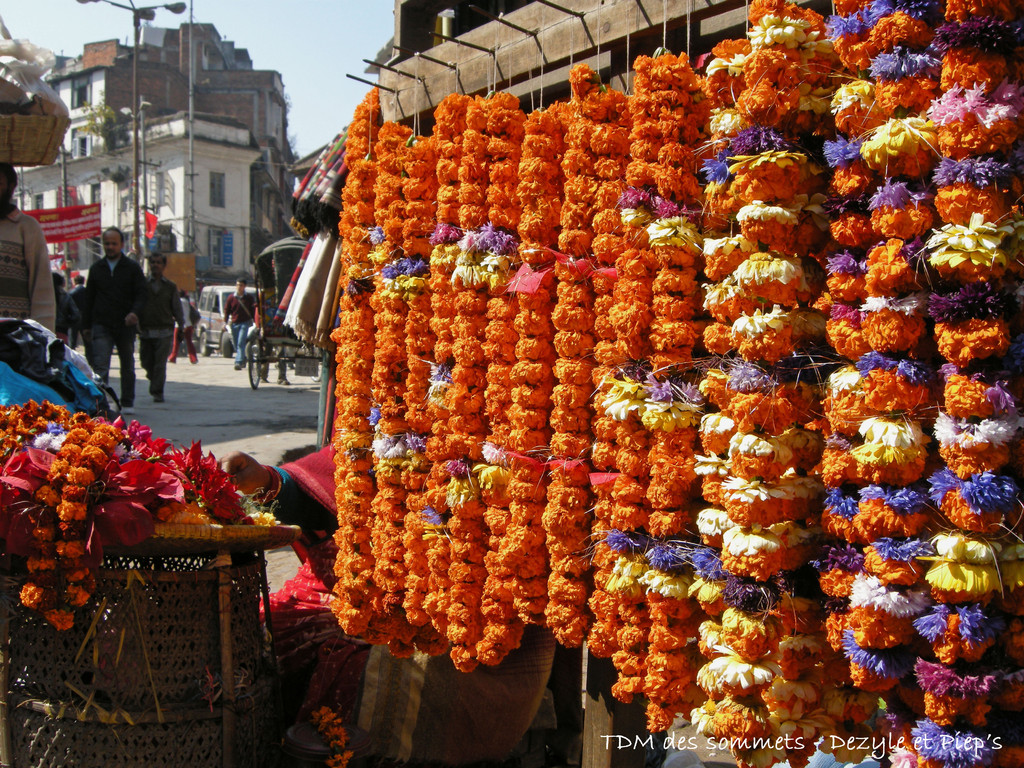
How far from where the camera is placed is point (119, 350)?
30.8ft

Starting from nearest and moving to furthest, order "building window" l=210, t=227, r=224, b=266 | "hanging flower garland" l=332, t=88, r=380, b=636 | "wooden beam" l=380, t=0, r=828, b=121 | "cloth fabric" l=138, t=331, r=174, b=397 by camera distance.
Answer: "wooden beam" l=380, t=0, r=828, b=121 < "hanging flower garland" l=332, t=88, r=380, b=636 < "cloth fabric" l=138, t=331, r=174, b=397 < "building window" l=210, t=227, r=224, b=266

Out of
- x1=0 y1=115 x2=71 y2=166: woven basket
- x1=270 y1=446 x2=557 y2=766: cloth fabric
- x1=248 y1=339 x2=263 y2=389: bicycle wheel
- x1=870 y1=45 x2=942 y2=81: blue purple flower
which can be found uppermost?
x1=0 y1=115 x2=71 y2=166: woven basket

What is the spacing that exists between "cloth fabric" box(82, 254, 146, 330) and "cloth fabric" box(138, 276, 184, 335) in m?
0.38

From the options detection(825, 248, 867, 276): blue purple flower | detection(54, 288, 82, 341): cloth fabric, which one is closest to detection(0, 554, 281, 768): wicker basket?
detection(825, 248, 867, 276): blue purple flower

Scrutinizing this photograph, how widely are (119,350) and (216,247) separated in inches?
1420

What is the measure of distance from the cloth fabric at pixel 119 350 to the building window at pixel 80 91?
150 feet

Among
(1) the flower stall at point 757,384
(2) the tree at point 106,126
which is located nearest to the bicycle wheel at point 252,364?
(1) the flower stall at point 757,384

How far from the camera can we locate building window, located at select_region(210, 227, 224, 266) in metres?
43.1

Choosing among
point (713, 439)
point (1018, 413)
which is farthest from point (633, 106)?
point (1018, 413)

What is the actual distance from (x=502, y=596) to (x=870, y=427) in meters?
1.16

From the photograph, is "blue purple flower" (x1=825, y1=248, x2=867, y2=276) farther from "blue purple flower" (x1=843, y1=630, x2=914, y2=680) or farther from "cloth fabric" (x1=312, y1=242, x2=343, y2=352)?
"cloth fabric" (x1=312, y1=242, x2=343, y2=352)

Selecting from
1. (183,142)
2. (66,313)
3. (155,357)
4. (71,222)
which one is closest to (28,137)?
(66,313)

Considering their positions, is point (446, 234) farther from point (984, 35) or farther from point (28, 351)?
point (28, 351)

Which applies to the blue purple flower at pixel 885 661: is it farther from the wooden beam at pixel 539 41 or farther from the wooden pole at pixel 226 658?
the wooden pole at pixel 226 658
